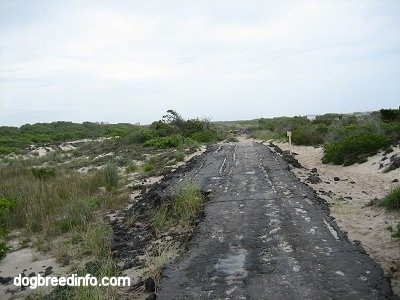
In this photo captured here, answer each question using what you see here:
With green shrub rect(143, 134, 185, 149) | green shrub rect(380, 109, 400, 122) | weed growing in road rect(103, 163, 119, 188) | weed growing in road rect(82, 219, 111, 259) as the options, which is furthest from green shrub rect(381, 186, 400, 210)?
green shrub rect(143, 134, 185, 149)

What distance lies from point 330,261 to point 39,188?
9.19 meters

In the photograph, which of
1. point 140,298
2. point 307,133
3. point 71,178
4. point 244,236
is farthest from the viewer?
point 307,133

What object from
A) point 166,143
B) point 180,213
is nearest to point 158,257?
point 180,213

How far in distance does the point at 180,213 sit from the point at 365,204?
4277 millimetres

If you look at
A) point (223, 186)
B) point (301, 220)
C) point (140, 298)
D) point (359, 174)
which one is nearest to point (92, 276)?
point (140, 298)

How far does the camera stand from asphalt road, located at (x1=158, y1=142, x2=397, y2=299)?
5.11 m

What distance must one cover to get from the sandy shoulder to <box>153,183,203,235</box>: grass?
121 inches

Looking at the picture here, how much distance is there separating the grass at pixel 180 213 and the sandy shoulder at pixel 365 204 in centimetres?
307

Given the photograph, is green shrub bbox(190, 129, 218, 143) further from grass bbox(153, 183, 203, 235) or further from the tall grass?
grass bbox(153, 183, 203, 235)

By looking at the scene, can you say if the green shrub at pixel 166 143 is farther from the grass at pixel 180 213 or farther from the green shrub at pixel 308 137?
the grass at pixel 180 213

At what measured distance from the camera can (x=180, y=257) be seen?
6.56 m

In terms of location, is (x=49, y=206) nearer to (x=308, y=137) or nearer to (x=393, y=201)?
(x=393, y=201)

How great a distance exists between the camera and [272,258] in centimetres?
616

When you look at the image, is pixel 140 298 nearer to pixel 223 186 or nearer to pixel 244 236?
pixel 244 236
